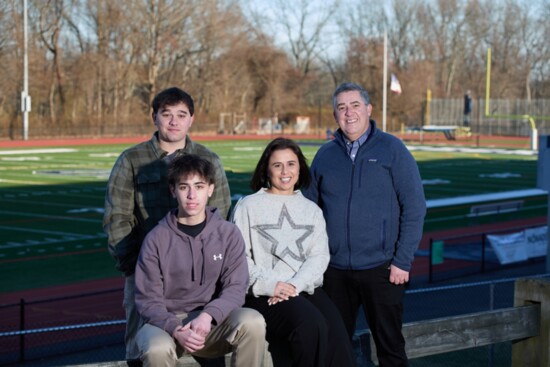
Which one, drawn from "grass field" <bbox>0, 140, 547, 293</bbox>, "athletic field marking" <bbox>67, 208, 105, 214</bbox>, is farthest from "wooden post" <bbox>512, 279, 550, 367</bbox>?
"athletic field marking" <bbox>67, 208, 105, 214</bbox>

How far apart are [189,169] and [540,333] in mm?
2120

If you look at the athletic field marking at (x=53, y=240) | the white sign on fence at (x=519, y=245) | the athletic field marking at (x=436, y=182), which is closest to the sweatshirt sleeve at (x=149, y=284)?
the white sign on fence at (x=519, y=245)

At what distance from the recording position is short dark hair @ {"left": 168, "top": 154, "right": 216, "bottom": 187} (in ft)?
14.1

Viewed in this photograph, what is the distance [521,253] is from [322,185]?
1174 cm

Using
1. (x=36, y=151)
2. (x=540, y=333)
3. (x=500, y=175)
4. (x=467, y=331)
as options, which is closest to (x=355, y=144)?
(x=467, y=331)

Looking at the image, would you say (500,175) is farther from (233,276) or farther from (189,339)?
(189,339)

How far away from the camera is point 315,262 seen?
15.2 ft

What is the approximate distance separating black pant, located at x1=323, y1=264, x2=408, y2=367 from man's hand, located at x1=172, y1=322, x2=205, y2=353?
110 centimetres

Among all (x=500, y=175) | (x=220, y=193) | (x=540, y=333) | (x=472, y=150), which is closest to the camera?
(x=220, y=193)

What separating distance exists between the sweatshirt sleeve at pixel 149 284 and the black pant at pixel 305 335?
0.48m

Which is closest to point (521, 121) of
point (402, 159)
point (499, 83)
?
point (499, 83)

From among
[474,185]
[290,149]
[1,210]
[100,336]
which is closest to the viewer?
[290,149]

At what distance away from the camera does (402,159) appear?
5004 mm

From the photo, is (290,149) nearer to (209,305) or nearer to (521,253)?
(209,305)
